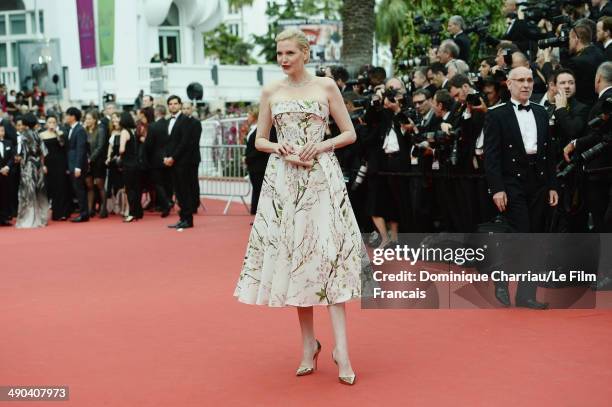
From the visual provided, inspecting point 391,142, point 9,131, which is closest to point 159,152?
point 9,131

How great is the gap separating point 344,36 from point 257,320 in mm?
15345

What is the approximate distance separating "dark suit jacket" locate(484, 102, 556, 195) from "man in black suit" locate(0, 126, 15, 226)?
11.4m

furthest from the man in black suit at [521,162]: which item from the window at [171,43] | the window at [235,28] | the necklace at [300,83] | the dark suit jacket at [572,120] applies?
the window at [235,28]

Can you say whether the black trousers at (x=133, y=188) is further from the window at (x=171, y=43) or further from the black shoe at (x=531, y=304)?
the window at (x=171, y=43)

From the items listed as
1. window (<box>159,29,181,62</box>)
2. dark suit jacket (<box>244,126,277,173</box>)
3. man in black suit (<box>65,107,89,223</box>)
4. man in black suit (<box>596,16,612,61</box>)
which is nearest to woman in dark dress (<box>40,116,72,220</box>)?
man in black suit (<box>65,107,89,223</box>)

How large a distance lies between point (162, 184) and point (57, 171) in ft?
6.08

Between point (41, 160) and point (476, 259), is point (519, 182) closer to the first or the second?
point (476, 259)

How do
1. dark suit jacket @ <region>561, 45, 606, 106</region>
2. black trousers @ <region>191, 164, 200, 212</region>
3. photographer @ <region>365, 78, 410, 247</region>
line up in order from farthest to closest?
black trousers @ <region>191, 164, 200, 212</region>, photographer @ <region>365, 78, 410, 247</region>, dark suit jacket @ <region>561, 45, 606, 106</region>

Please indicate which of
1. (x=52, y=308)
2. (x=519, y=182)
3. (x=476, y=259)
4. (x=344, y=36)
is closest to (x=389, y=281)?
(x=476, y=259)

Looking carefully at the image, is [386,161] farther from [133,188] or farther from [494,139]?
[133,188]

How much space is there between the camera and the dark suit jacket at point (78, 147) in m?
18.5

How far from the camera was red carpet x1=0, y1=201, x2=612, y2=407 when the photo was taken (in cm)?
625

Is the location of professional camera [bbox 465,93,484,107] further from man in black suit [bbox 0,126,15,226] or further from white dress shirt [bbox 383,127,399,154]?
man in black suit [bbox 0,126,15,226]

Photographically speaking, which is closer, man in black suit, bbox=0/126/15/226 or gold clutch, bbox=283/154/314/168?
gold clutch, bbox=283/154/314/168
